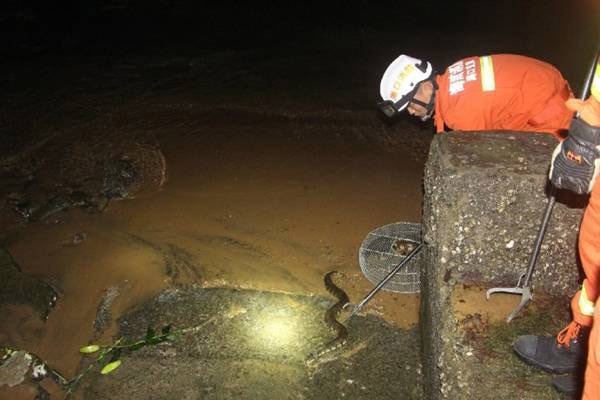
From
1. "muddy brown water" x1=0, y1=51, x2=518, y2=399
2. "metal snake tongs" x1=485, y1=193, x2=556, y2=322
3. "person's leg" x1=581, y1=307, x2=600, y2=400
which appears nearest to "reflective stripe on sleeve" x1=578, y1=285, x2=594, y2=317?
"metal snake tongs" x1=485, y1=193, x2=556, y2=322

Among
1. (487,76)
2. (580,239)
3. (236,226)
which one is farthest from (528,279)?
(236,226)

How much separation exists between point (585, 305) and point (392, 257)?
7.23 feet

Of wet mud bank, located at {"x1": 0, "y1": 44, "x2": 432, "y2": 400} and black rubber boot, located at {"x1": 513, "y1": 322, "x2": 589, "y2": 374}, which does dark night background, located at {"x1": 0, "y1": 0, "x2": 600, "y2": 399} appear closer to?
wet mud bank, located at {"x1": 0, "y1": 44, "x2": 432, "y2": 400}

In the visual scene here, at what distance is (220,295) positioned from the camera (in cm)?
450

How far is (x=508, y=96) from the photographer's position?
12.4ft

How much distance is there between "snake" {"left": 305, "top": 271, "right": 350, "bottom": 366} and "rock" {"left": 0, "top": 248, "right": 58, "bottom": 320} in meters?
2.93

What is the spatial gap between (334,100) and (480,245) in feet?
21.4

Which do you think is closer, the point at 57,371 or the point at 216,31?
the point at 57,371

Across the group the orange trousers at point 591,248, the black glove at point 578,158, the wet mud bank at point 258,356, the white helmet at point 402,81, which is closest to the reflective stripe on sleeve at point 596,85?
the black glove at point 578,158

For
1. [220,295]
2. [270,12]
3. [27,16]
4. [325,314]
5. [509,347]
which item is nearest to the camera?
[509,347]

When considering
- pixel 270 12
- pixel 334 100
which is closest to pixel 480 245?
pixel 334 100

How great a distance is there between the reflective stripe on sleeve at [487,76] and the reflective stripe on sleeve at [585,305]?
6.64 feet

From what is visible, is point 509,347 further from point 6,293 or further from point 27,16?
point 27,16

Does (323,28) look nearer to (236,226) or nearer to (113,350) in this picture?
(236,226)
